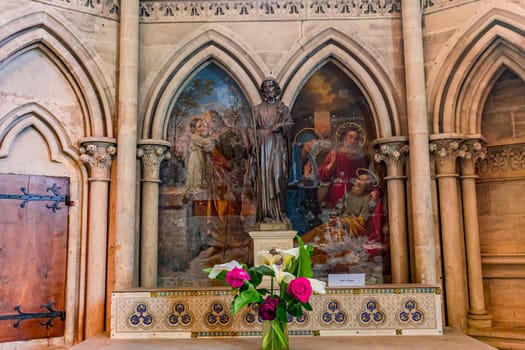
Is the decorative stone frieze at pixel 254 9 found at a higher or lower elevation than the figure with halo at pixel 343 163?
higher

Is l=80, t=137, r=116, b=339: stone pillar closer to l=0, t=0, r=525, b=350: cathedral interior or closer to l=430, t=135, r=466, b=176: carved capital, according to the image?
l=0, t=0, r=525, b=350: cathedral interior

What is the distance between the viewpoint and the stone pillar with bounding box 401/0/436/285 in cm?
679

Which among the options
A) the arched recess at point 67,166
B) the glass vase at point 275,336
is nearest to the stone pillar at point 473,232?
the glass vase at point 275,336

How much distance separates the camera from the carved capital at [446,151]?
7.05 metres

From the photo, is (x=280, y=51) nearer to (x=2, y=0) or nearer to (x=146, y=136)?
(x=146, y=136)

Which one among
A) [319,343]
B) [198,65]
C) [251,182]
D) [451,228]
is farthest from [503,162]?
[198,65]

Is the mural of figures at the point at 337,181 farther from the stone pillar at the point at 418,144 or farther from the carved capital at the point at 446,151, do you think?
the carved capital at the point at 446,151

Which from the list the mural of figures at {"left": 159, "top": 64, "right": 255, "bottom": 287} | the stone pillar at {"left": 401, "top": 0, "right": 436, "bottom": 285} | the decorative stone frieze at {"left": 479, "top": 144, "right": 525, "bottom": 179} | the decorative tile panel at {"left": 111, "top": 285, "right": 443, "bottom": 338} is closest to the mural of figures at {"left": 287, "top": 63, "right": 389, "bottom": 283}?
the stone pillar at {"left": 401, "top": 0, "right": 436, "bottom": 285}

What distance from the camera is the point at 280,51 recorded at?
7684mm

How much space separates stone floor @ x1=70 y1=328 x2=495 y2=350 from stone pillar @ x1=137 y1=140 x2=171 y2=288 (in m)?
1.49

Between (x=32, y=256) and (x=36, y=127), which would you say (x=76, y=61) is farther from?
(x=32, y=256)

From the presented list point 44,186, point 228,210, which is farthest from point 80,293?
point 228,210

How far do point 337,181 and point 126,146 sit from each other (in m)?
3.14

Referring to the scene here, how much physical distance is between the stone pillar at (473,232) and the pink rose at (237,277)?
440 cm
